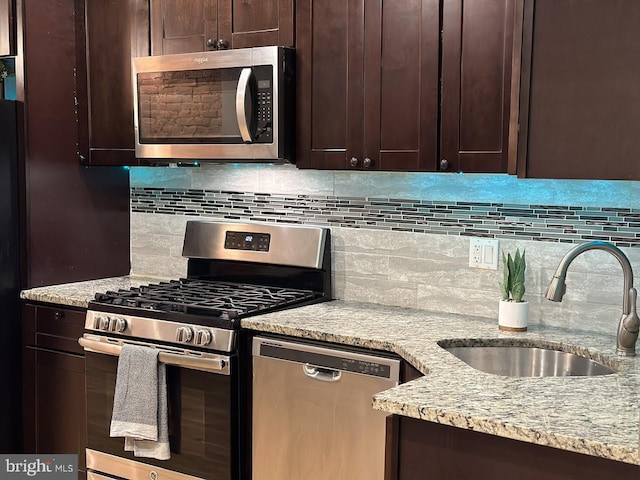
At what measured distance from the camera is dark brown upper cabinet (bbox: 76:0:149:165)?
357 cm

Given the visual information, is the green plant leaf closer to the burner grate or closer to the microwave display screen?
the burner grate

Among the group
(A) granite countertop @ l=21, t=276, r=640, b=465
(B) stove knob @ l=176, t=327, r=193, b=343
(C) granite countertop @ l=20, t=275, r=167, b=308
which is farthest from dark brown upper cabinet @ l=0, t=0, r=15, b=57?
(A) granite countertop @ l=21, t=276, r=640, b=465

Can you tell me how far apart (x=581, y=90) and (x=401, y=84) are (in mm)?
773

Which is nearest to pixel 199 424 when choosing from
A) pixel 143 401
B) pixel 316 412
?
pixel 143 401

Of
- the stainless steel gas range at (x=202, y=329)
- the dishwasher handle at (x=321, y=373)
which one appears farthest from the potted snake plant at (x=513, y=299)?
the stainless steel gas range at (x=202, y=329)

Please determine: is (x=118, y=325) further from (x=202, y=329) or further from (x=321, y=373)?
(x=321, y=373)

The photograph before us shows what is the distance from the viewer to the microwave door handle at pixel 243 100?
3.06 m

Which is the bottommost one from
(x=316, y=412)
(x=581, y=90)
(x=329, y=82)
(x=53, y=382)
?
(x=53, y=382)

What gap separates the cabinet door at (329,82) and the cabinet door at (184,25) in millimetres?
384

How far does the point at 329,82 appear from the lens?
3006 mm

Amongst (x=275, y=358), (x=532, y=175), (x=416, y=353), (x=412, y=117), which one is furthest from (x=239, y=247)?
(x=532, y=175)

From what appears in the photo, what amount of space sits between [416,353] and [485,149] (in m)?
0.75

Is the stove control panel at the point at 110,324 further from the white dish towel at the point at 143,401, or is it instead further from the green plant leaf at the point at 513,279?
the green plant leaf at the point at 513,279

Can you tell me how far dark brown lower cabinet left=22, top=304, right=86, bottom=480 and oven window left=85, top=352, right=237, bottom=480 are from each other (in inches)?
14.6
